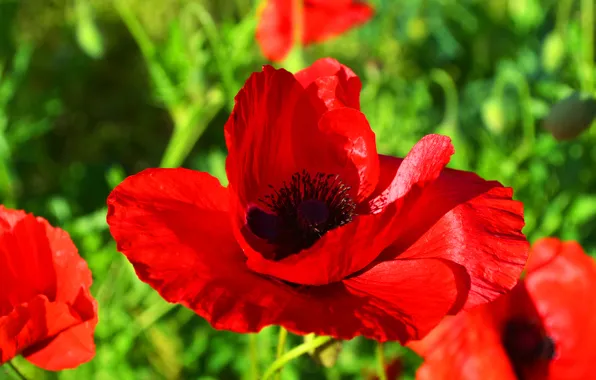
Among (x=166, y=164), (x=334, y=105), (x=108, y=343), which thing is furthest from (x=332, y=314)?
(x=108, y=343)

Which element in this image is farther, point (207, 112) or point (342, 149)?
point (207, 112)

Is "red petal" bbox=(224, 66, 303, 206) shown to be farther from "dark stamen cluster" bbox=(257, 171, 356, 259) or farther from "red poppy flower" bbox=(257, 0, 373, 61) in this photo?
"red poppy flower" bbox=(257, 0, 373, 61)

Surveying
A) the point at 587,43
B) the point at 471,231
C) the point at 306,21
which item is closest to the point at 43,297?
the point at 471,231

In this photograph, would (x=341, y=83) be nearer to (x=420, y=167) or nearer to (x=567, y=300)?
(x=420, y=167)

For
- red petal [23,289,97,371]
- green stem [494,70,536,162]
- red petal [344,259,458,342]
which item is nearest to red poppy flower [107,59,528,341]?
red petal [344,259,458,342]

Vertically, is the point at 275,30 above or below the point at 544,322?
above

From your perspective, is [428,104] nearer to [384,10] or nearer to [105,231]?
[384,10]
